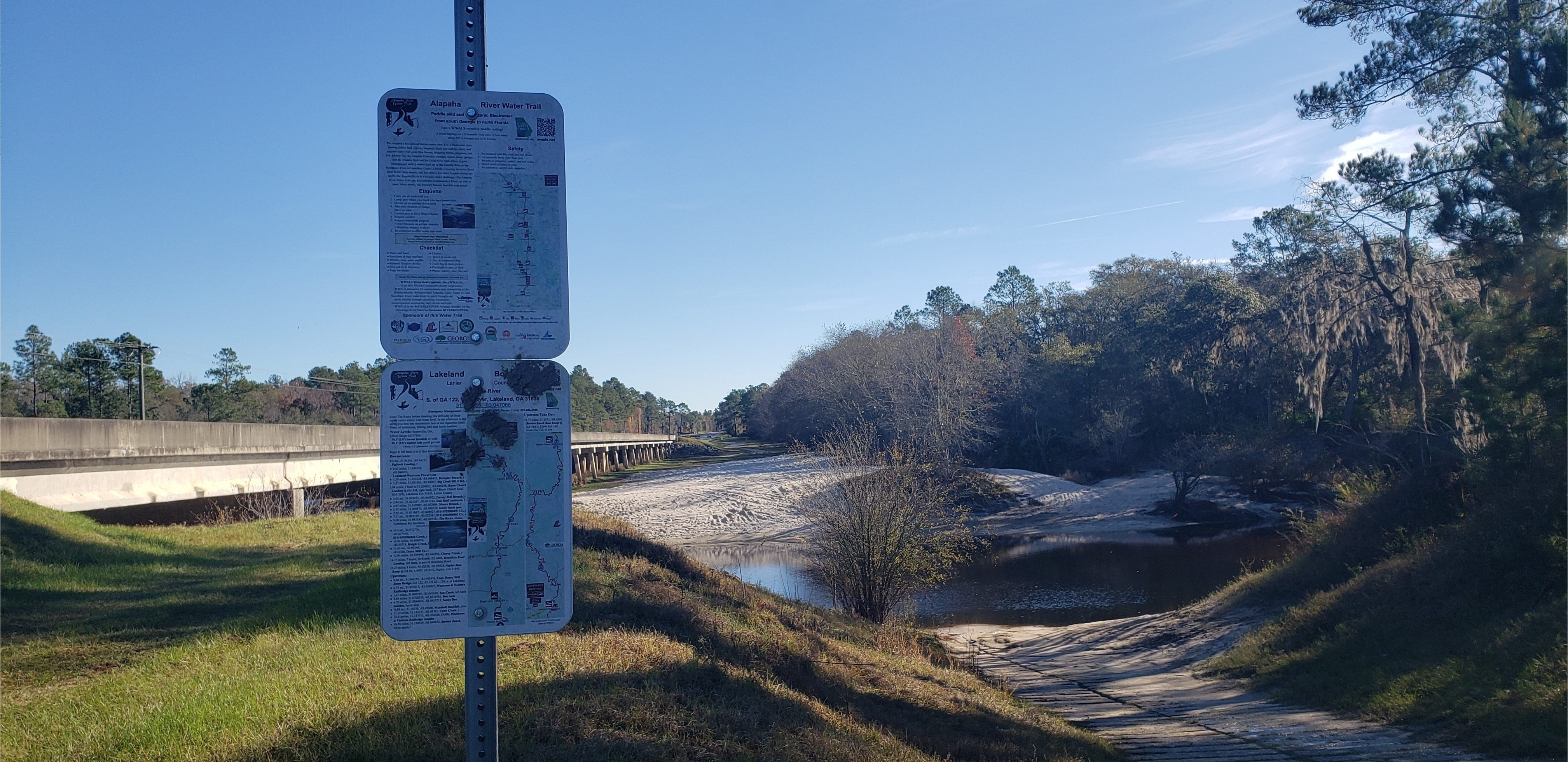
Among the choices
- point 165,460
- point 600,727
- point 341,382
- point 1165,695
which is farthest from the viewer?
point 341,382

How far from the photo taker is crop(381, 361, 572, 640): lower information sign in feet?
9.78

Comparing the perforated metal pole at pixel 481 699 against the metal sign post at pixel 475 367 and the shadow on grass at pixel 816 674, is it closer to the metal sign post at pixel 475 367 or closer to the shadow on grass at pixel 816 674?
the metal sign post at pixel 475 367

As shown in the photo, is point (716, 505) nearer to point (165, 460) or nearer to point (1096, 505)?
point (1096, 505)

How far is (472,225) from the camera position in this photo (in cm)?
312

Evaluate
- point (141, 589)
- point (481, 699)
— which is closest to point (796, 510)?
point (141, 589)

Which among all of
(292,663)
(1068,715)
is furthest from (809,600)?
(292,663)

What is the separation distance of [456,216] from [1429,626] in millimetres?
Result: 15969

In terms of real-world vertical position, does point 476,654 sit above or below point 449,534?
below

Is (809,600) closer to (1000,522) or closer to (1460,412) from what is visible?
(1460,412)

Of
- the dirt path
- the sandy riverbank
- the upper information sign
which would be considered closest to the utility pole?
the sandy riverbank

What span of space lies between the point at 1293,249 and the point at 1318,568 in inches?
1449

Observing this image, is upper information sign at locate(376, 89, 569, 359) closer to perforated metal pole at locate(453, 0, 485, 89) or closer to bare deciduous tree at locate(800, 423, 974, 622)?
perforated metal pole at locate(453, 0, 485, 89)

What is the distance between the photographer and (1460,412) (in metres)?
16.8

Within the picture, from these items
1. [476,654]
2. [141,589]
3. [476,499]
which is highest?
[476,499]
